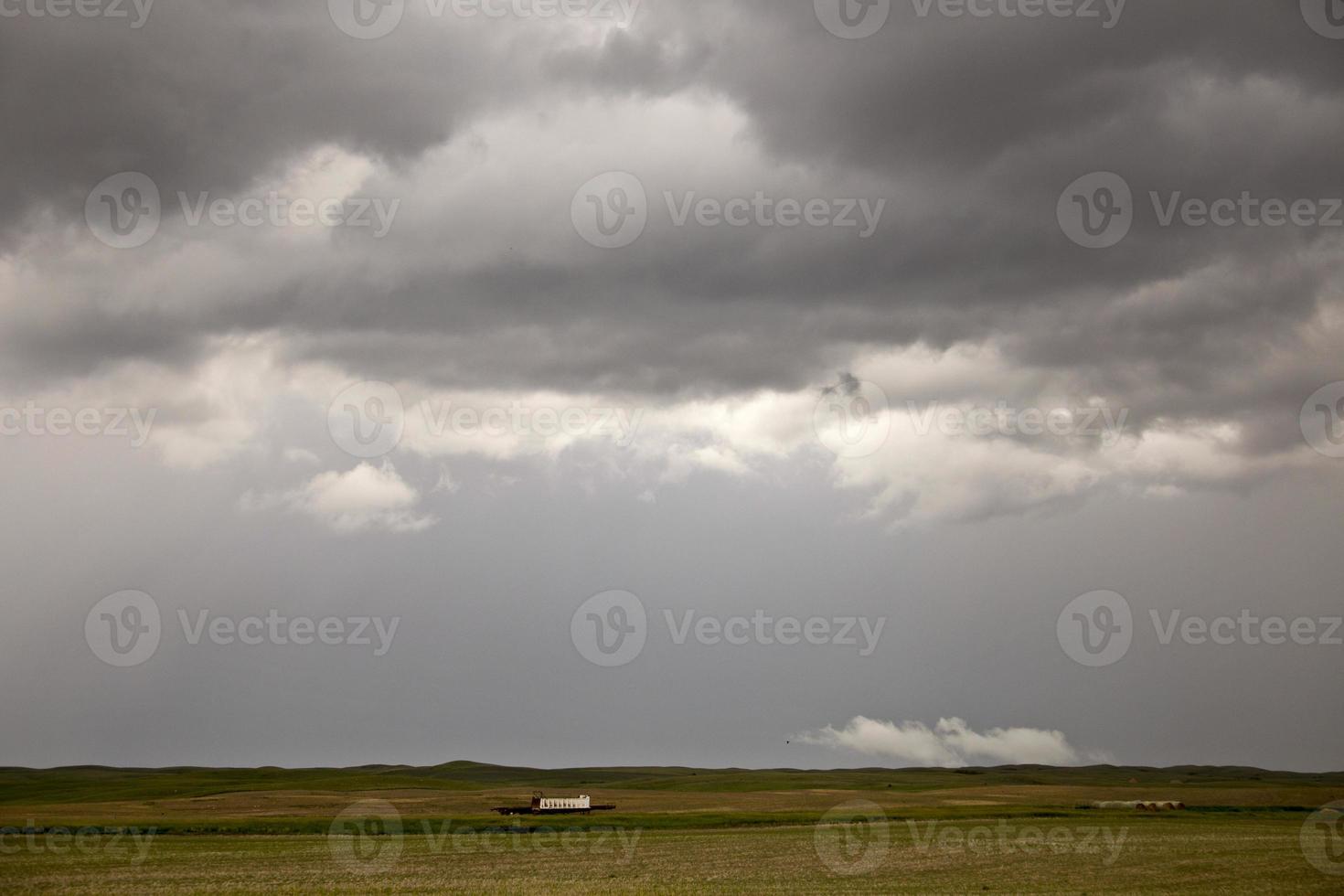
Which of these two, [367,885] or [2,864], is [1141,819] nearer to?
[367,885]

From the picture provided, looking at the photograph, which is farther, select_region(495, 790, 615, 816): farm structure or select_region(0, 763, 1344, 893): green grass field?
select_region(495, 790, 615, 816): farm structure

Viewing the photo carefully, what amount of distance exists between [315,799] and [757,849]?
3446 inches

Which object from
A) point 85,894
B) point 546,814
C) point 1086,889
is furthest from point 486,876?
point 546,814

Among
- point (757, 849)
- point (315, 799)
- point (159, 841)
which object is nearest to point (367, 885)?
point (757, 849)

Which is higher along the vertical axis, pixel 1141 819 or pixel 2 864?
pixel 2 864

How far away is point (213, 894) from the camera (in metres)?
42.1

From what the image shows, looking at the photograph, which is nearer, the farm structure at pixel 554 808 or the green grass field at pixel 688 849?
the green grass field at pixel 688 849

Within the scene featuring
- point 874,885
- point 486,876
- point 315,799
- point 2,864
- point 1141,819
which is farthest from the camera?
point 315,799

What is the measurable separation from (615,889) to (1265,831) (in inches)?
2154

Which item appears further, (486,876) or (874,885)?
(486,876)

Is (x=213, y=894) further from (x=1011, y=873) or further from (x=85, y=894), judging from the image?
(x=1011, y=873)

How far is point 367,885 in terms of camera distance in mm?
44781

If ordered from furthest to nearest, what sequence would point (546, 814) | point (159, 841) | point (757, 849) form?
1. point (546, 814)
2. point (159, 841)
3. point (757, 849)

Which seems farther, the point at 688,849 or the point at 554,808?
the point at 554,808
